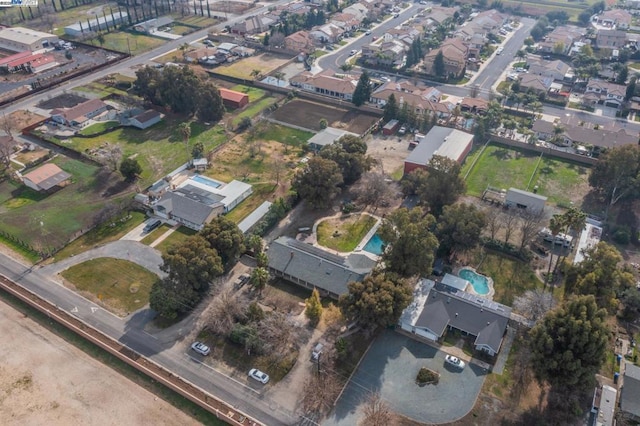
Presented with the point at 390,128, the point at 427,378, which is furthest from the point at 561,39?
the point at 427,378

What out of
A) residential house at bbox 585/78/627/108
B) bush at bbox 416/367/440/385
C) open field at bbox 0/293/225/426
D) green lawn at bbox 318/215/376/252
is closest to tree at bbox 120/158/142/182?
open field at bbox 0/293/225/426

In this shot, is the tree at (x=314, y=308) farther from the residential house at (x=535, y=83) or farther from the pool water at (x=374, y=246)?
the residential house at (x=535, y=83)

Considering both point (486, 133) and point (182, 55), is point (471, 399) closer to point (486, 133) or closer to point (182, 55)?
point (486, 133)

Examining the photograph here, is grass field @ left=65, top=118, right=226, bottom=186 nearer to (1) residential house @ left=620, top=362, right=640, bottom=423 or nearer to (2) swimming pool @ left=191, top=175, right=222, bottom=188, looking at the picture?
(2) swimming pool @ left=191, top=175, right=222, bottom=188

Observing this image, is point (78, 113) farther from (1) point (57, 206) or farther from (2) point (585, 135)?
(2) point (585, 135)

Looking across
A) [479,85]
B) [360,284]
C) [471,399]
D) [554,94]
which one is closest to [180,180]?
[360,284]
